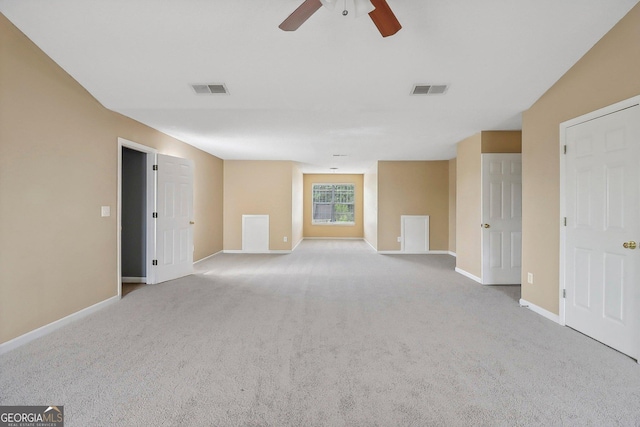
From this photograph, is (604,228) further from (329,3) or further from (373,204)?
(373,204)

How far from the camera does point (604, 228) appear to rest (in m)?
2.71

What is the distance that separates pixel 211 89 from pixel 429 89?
238 centimetres

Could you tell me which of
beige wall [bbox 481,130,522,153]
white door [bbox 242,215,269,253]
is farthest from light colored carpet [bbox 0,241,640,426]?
white door [bbox 242,215,269,253]

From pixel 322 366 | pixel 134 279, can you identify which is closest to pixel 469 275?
pixel 322 366

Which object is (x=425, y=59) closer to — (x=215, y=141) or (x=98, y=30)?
(x=98, y=30)

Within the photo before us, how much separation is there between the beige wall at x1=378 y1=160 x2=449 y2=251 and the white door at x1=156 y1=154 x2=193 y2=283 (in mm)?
4640

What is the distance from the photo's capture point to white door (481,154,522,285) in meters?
4.72

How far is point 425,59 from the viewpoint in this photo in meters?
2.96

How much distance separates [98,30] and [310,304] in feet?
10.9

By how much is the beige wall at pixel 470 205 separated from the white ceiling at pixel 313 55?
2.77 ft

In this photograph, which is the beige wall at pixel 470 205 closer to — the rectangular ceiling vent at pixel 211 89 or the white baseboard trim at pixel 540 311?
the white baseboard trim at pixel 540 311

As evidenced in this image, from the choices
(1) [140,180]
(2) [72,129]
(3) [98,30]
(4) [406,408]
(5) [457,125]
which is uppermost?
(3) [98,30]

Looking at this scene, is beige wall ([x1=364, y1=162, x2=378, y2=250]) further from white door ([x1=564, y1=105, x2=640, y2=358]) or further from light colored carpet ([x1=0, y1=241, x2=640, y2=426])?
white door ([x1=564, y1=105, x2=640, y2=358])

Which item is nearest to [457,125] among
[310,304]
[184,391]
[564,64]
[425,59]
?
[564,64]
